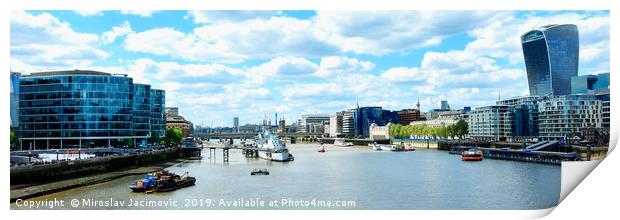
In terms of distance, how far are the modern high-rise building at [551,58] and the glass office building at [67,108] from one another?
30377 mm

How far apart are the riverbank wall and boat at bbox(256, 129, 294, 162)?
20.0 feet

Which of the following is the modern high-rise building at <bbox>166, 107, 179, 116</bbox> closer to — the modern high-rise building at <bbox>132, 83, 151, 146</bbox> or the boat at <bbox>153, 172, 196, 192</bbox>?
the modern high-rise building at <bbox>132, 83, 151, 146</bbox>

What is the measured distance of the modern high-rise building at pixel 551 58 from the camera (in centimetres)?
4538

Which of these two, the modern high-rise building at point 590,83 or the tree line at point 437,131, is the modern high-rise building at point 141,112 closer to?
the modern high-rise building at point 590,83

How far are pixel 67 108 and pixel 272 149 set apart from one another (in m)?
10.5

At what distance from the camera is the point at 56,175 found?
19219 mm

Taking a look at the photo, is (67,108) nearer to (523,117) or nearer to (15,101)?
(15,101)

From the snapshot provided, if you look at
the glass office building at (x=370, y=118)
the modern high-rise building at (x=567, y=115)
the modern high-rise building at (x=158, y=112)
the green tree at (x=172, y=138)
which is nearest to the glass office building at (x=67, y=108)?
the modern high-rise building at (x=158, y=112)

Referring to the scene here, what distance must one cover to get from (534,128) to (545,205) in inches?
1269

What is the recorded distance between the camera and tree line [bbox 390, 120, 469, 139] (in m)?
52.0

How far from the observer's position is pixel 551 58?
160 feet
